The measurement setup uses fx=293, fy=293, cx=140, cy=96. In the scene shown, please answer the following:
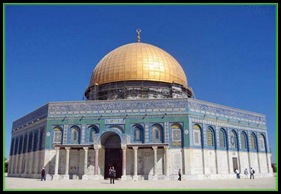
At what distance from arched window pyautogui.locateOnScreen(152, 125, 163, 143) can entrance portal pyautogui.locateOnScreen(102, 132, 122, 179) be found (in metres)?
2.62

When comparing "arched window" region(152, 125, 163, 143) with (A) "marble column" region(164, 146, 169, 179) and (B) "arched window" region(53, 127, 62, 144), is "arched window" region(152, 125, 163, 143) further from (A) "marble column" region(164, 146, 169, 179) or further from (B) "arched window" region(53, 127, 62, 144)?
(B) "arched window" region(53, 127, 62, 144)

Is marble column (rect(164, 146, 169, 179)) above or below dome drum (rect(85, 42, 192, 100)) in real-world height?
below

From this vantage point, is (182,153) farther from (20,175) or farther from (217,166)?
(20,175)

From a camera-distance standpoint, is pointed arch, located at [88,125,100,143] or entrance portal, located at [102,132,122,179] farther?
pointed arch, located at [88,125,100,143]

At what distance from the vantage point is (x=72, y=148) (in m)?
21.3

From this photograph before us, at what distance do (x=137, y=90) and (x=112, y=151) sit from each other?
578 centimetres

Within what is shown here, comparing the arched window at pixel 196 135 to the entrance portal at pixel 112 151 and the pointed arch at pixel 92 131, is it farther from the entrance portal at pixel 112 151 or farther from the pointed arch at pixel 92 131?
the pointed arch at pixel 92 131

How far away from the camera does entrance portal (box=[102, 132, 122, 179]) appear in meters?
21.2

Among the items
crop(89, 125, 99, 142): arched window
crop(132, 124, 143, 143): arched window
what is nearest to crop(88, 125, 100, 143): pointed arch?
crop(89, 125, 99, 142): arched window

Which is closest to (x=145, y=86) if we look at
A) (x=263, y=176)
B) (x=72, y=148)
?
(x=72, y=148)

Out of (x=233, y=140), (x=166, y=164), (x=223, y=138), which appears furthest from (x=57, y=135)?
(x=233, y=140)

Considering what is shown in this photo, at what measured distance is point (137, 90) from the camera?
80.7ft

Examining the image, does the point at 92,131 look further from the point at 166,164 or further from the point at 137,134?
the point at 166,164

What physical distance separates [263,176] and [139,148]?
11.3 metres
